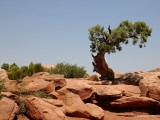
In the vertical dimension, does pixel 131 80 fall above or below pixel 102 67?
below

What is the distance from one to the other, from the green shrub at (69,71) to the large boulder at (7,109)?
12.7 m

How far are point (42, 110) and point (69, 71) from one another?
44.0ft

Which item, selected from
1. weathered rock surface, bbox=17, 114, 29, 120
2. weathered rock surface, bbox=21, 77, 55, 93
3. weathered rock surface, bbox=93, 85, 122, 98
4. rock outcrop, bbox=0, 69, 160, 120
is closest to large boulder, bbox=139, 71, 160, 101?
rock outcrop, bbox=0, 69, 160, 120

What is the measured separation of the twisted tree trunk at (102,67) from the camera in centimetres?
2302

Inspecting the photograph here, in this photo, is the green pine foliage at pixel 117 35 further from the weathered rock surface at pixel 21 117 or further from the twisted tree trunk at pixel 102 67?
the weathered rock surface at pixel 21 117

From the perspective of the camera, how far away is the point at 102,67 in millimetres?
23656

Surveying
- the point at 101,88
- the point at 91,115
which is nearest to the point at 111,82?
the point at 101,88

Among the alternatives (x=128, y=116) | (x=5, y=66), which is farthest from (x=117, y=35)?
(x=5, y=66)

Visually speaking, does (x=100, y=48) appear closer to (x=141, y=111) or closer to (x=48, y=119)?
(x=141, y=111)

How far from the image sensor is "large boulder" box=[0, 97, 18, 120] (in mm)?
12207

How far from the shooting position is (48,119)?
12.8 meters

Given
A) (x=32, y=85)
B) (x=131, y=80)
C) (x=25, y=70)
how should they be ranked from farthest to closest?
1. (x=25, y=70)
2. (x=131, y=80)
3. (x=32, y=85)

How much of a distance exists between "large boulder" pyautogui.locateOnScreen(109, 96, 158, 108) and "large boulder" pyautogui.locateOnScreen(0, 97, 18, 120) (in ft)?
21.2

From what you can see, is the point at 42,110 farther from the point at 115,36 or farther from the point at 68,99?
the point at 115,36
